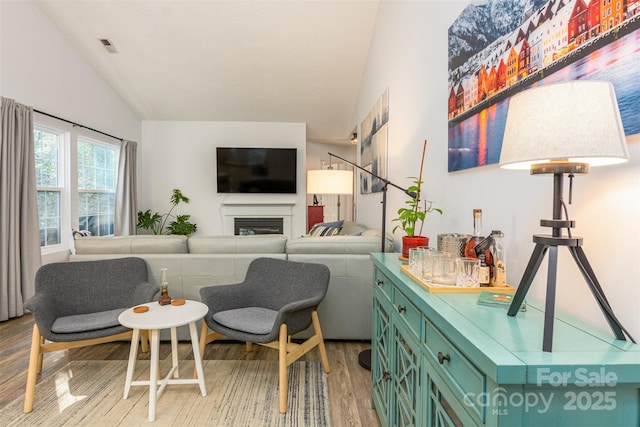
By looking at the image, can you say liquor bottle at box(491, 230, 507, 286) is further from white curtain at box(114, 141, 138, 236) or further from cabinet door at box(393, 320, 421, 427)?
white curtain at box(114, 141, 138, 236)

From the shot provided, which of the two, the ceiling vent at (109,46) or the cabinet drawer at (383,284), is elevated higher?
the ceiling vent at (109,46)

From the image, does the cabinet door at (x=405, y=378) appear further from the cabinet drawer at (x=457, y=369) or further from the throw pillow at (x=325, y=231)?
the throw pillow at (x=325, y=231)

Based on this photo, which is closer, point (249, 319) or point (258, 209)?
point (249, 319)

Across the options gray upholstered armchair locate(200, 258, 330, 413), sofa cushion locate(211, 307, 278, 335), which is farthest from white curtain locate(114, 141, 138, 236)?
sofa cushion locate(211, 307, 278, 335)

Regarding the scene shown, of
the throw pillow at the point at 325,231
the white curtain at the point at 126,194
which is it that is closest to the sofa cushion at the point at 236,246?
the throw pillow at the point at 325,231

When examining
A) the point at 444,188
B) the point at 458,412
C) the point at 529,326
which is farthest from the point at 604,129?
the point at 444,188

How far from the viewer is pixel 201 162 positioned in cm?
679

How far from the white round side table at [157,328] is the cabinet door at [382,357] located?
3.25ft

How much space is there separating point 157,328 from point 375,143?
10.2 ft

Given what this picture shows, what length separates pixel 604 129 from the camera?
75 centimetres

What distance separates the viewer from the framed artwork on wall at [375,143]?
379cm

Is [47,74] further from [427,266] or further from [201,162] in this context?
[427,266]

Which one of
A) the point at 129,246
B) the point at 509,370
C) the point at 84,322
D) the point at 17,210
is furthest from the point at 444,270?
the point at 17,210

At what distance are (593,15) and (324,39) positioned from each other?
4.19 meters
